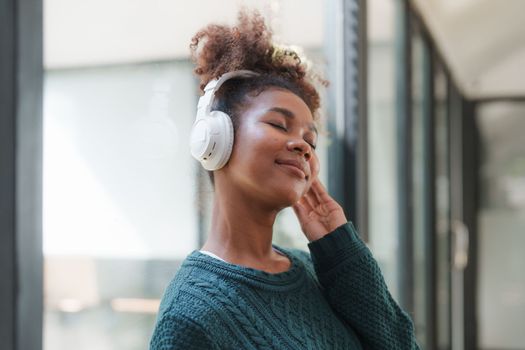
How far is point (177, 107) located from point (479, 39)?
3.47 metres

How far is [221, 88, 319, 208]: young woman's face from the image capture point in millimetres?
866

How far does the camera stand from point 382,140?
275cm

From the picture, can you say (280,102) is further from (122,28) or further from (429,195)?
(429,195)

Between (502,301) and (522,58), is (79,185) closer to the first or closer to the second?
(522,58)

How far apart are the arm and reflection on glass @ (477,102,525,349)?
4.76 metres

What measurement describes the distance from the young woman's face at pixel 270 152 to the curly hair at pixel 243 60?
0.06 feet

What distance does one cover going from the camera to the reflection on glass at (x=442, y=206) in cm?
435

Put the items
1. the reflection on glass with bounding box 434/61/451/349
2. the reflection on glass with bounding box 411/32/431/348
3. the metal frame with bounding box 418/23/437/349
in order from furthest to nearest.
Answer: the reflection on glass with bounding box 434/61/451/349
the metal frame with bounding box 418/23/437/349
the reflection on glass with bounding box 411/32/431/348

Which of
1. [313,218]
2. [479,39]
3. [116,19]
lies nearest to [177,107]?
[116,19]

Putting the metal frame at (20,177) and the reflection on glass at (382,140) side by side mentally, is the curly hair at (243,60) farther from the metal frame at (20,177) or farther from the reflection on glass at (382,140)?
the reflection on glass at (382,140)

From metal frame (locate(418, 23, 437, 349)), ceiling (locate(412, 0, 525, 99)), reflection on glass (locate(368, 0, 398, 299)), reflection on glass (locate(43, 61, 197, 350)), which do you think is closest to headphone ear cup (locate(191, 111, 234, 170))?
reflection on glass (locate(43, 61, 197, 350))

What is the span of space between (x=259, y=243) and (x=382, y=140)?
1.89 metres

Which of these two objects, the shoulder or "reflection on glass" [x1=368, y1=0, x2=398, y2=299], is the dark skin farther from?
"reflection on glass" [x1=368, y1=0, x2=398, y2=299]

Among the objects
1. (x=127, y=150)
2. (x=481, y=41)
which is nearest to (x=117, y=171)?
(x=127, y=150)
